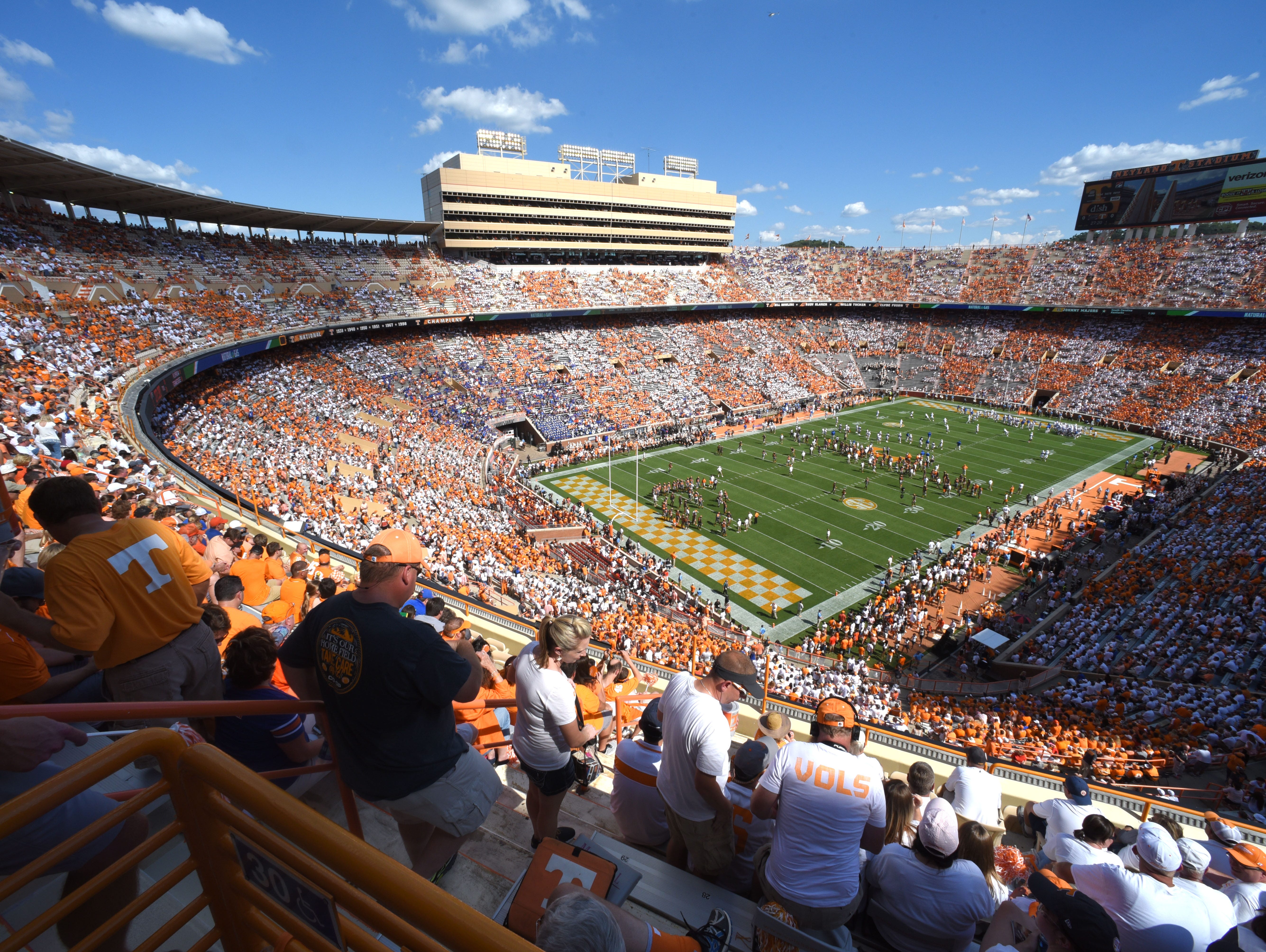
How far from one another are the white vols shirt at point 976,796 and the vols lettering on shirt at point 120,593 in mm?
5720

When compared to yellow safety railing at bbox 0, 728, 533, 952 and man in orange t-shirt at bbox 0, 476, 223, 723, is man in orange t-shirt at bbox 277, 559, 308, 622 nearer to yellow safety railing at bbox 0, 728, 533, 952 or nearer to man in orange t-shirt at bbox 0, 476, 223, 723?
man in orange t-shirt at bbox 0, 476, 223, 723

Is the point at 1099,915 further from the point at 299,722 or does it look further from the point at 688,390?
the point at 688,390

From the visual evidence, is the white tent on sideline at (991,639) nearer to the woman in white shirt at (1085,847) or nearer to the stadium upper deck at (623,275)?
the woman in white shirt at (1085,847)

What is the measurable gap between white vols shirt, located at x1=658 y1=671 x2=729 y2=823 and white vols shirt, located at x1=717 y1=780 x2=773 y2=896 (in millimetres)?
405

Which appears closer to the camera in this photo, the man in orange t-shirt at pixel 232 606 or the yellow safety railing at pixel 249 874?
the yellow safety railing at pixel 249 874

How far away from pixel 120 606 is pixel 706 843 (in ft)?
10.7

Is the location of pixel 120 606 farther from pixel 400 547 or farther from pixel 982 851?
pixel 982 851

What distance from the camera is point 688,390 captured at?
47094mm

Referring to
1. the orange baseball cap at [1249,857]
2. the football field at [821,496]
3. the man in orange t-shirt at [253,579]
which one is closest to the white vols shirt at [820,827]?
the orange baseball cap at [1249,857]

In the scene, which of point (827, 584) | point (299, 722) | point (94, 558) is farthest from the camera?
point (827, 584)

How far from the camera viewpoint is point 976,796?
5.11 m

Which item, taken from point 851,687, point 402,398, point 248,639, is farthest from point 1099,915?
point 402,398

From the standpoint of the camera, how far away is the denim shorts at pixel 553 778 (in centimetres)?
356

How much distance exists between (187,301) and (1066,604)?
38.9 meters
